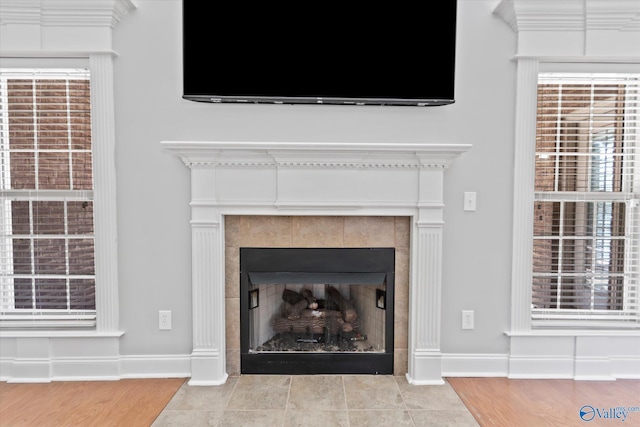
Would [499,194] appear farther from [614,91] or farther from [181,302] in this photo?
[181,302]

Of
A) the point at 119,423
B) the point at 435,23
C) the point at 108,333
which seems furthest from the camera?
the point at 108,333

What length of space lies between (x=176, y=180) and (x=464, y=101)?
1890mm

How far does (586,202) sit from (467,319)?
3.63ft

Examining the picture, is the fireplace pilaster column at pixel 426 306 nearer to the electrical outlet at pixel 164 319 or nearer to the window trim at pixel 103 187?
the electrical outlet at pixel 164 319

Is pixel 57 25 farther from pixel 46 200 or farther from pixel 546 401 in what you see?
pixel 546 401

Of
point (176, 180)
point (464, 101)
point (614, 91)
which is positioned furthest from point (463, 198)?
point (176, 180)

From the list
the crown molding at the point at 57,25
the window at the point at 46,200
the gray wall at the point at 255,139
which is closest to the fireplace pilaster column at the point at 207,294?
the gray wall at the point at 255,139

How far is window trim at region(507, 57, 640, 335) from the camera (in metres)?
2.33

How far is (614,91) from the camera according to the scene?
2.43 meters

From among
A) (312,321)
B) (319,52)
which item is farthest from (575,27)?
(312,321)

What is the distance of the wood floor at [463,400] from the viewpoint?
1.96 metres

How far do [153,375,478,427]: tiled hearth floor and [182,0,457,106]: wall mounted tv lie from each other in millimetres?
1733

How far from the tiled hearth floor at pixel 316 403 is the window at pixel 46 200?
96cm

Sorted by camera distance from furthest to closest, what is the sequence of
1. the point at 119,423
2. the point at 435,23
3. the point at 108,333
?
the point at 108,333 < the point at 435,23 < the point at 119,423
